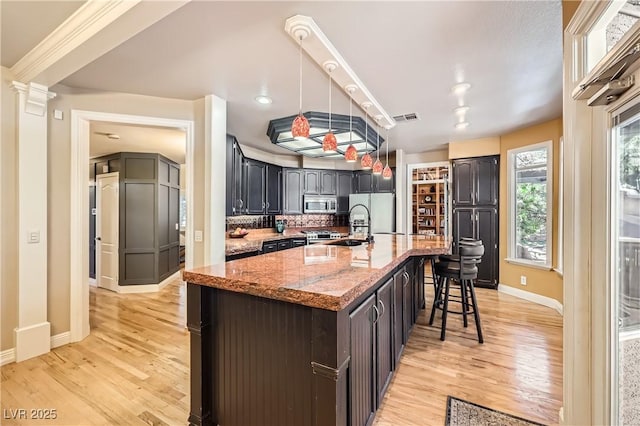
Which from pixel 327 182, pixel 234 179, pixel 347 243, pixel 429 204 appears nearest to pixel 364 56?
pixel 347 243

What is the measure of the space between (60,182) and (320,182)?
4353 mm

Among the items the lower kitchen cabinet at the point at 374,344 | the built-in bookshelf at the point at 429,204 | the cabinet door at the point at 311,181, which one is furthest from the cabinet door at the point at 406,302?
the built-in bookshelf at the point at 429,204

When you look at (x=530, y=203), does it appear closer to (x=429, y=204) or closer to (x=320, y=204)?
(x=429, y=204)

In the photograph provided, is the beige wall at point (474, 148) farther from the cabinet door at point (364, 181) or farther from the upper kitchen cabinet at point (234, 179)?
the upper kitchen cabinet at point (234, 179)

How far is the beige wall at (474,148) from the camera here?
15.9 ft

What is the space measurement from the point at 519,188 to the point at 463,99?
89.1 inches

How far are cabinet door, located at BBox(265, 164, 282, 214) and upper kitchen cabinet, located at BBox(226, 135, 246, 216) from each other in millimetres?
946

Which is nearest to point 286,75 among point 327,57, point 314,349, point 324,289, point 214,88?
point 327,57

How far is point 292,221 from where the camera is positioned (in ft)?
20.8

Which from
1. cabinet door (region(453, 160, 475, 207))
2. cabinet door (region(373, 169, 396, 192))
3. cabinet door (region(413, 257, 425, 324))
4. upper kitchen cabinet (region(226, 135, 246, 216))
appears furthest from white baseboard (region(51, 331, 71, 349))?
cabinet door (region(453, 160, 475, 207))

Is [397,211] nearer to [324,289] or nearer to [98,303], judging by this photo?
[324,289]

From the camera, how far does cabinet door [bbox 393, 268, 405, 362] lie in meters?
2.18

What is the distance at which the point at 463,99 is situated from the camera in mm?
3223

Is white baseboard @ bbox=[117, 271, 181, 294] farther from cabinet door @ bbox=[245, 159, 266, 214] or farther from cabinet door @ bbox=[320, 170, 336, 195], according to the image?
cabinet door @ bbox=[320, 170, 336, 195]
